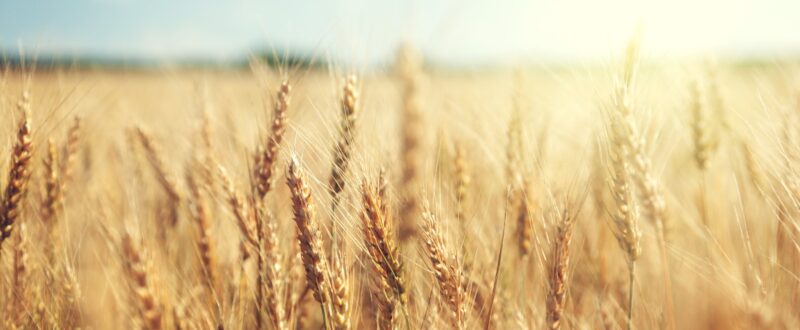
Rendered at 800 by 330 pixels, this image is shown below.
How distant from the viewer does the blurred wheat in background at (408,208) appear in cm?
119

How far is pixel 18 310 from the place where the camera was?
1540 millimetres

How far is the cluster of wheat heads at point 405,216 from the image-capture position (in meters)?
1.18

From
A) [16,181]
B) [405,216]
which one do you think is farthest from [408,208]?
[16,181]

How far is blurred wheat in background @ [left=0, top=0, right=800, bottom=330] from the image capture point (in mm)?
1188

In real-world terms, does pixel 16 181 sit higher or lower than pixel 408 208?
higher

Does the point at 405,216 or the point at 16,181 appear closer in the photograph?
the point at 16,181

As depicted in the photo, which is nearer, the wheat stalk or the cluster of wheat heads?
the cluster of wheat heads

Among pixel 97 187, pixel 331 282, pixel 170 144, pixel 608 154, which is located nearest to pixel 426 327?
pixel 331 282

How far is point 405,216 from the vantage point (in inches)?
87.0

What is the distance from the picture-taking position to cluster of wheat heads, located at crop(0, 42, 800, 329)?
118cm

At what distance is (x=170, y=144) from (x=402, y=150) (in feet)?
3.73

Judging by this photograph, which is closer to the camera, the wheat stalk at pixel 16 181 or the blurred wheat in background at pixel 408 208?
the blurred wheat in background at pixel 408 208

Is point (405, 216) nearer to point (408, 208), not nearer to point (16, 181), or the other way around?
point (408, 208)

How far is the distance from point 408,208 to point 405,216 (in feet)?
0.14
